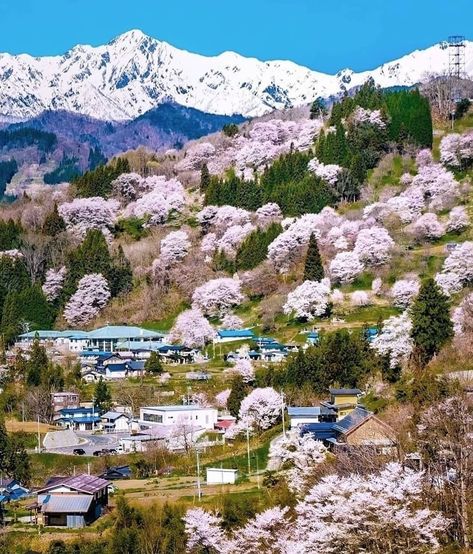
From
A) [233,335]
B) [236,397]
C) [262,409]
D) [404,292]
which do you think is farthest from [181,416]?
[404,292]

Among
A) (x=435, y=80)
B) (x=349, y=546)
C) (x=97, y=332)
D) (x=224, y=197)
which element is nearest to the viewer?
(x=349, y=546)

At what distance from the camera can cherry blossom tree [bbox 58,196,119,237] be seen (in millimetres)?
82300

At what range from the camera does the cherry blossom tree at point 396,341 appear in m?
48.2

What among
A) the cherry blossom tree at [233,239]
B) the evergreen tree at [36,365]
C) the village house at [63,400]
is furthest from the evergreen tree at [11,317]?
the cherry blossom tree at [233,239]

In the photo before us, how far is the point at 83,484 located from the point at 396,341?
1616cm

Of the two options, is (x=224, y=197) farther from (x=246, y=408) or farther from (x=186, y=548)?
(x=186, y=548)

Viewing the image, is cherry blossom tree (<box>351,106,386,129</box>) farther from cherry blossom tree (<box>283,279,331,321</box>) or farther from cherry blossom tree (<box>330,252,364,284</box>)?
cherry blossom tree (<box>283,279,331,321</box>)

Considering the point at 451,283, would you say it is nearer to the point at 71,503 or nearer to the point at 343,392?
the point at 343,392

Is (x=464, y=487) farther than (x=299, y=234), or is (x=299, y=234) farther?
(x=299, y=234)

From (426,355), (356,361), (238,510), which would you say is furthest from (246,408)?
(238,510)

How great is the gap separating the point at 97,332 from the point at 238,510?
122 feet

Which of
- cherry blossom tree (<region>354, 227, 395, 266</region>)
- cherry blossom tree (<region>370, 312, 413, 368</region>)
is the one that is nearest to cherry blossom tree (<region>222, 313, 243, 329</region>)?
cherry blossom tree (<region>354, 227, 395, 266</region>)

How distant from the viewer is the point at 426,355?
46500 mm

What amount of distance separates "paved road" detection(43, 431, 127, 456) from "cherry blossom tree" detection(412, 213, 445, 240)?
25765 millimetres
